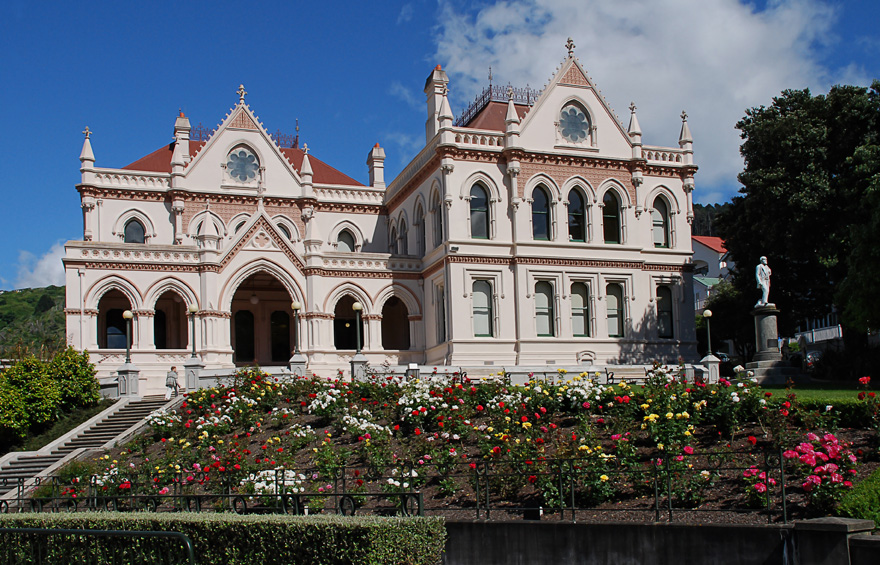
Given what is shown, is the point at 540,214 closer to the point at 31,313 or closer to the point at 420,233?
the point at 420,233

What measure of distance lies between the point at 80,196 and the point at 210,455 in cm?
2292

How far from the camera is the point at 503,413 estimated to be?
18.3 metres

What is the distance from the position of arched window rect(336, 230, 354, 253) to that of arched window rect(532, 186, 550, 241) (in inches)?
410

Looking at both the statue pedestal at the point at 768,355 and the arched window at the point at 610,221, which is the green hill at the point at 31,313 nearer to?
the arched window at the point at 610,221

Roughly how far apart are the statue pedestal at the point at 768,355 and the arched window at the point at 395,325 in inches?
656

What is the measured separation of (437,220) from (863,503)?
26.5 metres

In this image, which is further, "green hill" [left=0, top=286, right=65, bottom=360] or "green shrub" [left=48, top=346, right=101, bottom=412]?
"green hill" [left=0, top=286, right=65, bottom=360]

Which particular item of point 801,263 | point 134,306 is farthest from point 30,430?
point 801,263

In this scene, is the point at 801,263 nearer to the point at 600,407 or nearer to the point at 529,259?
the point at 529,259

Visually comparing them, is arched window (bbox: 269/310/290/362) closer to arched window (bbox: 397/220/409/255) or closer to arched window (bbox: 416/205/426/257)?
arched window (bbox: 397/220/409/255)

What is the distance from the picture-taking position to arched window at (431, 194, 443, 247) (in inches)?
1439

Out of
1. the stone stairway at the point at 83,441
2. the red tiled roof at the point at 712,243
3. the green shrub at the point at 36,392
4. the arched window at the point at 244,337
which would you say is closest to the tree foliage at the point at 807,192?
the arched window at the point at 244,337

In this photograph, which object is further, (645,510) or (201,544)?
(645,510)

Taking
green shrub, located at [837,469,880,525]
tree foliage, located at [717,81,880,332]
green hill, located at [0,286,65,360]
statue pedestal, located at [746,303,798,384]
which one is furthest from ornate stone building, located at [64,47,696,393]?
green hill, located at [0,286,65,360]
